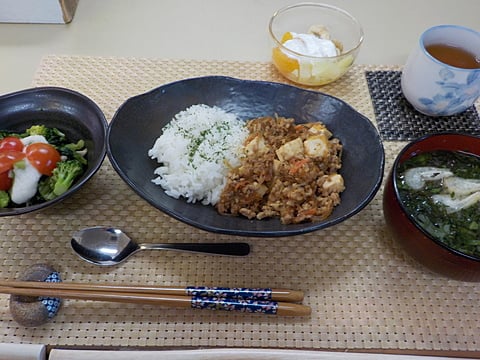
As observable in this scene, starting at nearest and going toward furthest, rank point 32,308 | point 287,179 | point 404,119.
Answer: point 32,308 → point 287,179 → point 404,119

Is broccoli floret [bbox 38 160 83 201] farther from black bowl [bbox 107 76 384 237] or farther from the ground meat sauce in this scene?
the ground meat sauce

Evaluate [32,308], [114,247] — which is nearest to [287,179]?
[114,247]

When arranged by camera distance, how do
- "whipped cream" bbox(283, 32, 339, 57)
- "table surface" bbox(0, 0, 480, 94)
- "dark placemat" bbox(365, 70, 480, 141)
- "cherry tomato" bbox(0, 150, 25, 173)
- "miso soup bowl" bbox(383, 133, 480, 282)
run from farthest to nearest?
1. "table surface" bbox(0, 0, 480, 94)
2. "whipped cream" bbox(283, 32, 339, 57)
3. "dark placemat" bbox(365, 70, 480, 141)
4. "cherry tomato" bbox(0, 150, 25, 173)
5. "miso soup bowl" bbox(383, 133, 480, 282)

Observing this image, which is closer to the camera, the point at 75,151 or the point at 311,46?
the point at 75,151

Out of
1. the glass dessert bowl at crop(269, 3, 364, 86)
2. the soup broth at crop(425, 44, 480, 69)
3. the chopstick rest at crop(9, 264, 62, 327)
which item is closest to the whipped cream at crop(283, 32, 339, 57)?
the glass dessert bowl at crop(269, 3, 364, 86)

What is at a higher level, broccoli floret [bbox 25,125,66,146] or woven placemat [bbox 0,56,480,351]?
broccoli floret [bbox 25,125,66,146]

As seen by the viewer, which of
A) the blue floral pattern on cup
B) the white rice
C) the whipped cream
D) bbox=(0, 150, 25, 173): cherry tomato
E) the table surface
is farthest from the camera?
the table surface

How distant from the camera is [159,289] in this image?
105 cm

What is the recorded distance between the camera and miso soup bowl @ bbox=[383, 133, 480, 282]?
3.34 ft

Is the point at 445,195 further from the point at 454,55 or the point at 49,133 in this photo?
the point at 49,133

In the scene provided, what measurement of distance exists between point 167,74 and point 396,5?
130 cm

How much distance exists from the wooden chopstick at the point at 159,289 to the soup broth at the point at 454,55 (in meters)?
1.03

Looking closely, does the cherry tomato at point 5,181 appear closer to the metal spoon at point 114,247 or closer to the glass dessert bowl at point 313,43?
the metal spoon at point 114,247

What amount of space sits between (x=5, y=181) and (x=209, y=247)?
58 centimetres
